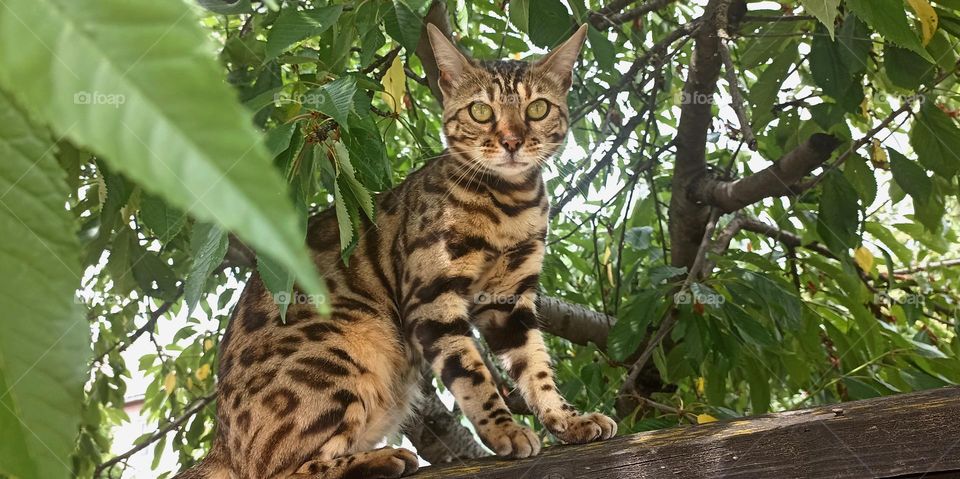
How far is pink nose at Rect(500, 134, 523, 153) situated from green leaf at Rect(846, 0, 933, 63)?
142 cm

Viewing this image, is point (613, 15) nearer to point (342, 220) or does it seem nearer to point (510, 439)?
point (510, 439)

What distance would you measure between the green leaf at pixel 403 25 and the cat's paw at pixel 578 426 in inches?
44.7

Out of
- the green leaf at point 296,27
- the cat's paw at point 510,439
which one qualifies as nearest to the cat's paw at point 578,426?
the cat's paw at point 510,439

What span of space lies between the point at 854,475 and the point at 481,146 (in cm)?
173

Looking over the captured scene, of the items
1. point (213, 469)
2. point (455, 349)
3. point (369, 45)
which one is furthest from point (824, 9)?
point (213, 469)

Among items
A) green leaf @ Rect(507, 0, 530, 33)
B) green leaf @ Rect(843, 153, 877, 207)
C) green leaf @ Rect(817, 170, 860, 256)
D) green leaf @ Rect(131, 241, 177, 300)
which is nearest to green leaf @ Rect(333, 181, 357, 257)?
green leaf @ Rect(507, 0, 530, 33)

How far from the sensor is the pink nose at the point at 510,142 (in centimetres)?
287

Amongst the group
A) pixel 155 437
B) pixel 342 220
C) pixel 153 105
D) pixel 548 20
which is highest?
pixel 548 20

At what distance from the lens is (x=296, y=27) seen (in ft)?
5.44

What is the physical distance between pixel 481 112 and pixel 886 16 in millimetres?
1623

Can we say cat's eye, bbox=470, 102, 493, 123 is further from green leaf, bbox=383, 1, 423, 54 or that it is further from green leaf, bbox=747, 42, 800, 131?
green leaf, bbox=383, 1, 423, 54

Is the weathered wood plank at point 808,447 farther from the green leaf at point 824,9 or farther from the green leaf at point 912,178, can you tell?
the green leaf at point 912,178

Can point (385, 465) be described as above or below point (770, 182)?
below

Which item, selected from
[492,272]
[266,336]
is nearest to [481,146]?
[492,272]
